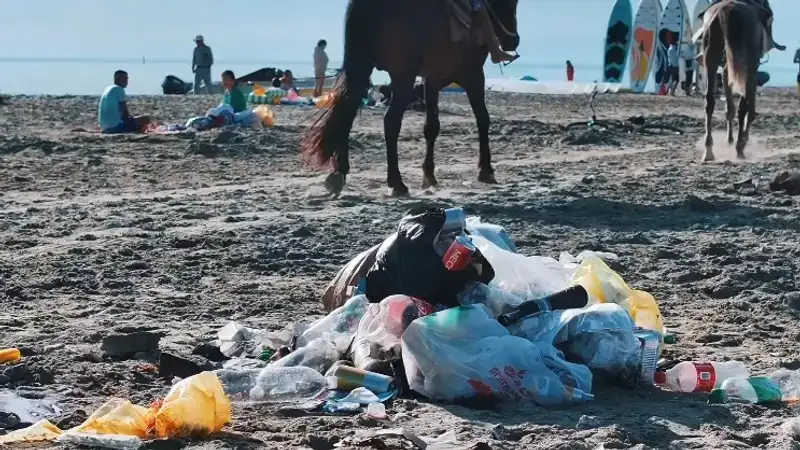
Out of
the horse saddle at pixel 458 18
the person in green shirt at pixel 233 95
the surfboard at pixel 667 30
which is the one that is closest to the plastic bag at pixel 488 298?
the horse saddle at pixel 458 18

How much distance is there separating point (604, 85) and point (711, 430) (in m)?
29.2

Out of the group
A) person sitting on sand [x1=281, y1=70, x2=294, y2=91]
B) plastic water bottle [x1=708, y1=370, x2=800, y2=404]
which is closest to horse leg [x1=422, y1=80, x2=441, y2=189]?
plastic water bottle [x1=708, y1=370, x2=800, y2=404]

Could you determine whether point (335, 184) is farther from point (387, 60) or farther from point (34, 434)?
point (34, 434)

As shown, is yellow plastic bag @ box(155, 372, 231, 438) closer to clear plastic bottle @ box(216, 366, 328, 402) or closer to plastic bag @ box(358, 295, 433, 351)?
clear plastic bottle @ box(216, 366, 328, 402)

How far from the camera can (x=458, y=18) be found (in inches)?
391

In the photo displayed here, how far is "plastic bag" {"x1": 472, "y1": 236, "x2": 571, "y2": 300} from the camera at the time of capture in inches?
204

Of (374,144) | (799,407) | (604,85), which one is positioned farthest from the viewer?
(604,85)

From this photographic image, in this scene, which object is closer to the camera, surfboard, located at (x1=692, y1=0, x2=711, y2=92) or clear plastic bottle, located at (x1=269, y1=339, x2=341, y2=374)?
clear plastic bottle, located at (x1=269, y1=339, x2=341, y2=374)

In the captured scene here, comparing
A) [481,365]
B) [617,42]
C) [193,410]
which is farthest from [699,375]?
[617,42]

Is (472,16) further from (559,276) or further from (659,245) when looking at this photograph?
(559,276)

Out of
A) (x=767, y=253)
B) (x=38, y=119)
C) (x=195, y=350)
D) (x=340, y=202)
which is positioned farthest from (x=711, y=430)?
(x=38, y=119)

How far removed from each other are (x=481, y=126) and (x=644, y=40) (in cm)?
2383

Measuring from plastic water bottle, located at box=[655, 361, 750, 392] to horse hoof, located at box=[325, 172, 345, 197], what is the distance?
5.56 meters

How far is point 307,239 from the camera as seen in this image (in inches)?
305
